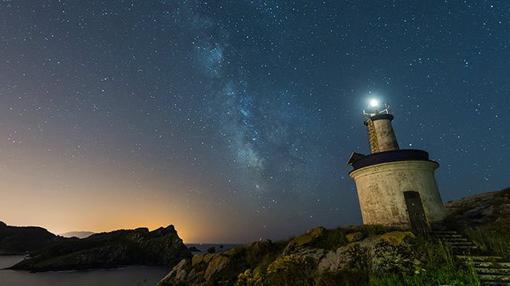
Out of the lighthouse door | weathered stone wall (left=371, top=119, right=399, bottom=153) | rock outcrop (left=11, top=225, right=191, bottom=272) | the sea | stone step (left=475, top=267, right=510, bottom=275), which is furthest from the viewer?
rock outcrop (left=11, top=225, right=191, bottom=272)

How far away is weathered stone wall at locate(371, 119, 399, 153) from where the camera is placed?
58.2 ft

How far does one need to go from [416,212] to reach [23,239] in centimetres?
14288

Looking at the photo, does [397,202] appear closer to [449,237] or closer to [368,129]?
[449,237]

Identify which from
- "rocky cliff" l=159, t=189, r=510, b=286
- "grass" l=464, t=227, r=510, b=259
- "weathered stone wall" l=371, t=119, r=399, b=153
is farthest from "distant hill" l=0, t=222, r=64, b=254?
"grass" l=464, t=227, r=510, b=259

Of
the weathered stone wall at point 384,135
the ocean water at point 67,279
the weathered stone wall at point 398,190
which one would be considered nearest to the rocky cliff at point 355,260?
the weathered stone wall at point 398,190

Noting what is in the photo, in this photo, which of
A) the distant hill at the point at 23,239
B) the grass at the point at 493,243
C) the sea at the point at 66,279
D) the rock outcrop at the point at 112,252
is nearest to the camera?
the grass at the point at 493,243

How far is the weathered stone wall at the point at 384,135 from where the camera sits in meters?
17.7

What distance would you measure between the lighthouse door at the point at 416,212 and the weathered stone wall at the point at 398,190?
22 cm

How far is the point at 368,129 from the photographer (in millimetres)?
22125

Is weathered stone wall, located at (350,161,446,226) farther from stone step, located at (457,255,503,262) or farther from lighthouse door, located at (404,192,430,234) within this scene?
stone step, located at (457,255,503,262)

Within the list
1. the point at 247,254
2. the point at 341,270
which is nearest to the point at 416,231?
the point at 341,270

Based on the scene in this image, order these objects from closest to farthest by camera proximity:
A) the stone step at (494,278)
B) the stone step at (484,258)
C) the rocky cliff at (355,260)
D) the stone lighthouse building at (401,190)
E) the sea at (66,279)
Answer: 1. the stone step at (494,278)
2. the rocky cliff at (355,260)
3. the stone step at (484,258)
4. the stone lighthouse building at (401,190)
5. the sea at (66,279)

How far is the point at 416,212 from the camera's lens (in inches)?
564

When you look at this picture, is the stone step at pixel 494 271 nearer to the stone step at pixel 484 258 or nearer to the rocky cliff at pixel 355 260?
the rocky cliff at pixel 355 260
